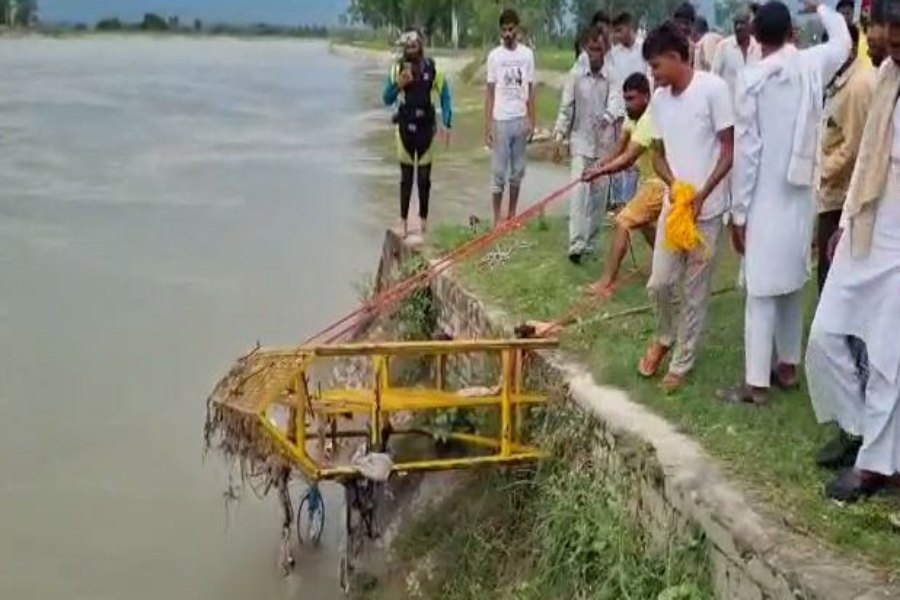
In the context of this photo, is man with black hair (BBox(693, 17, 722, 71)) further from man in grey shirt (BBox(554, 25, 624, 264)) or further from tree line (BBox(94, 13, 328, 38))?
tree line (BBox(94, 13, 328, 38))

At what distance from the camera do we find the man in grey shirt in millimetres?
8586

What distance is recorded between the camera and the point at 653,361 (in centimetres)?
607

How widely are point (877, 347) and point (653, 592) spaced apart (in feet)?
3.95

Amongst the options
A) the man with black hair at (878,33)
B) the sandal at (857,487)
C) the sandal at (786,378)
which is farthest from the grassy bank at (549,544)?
the man with black hair at (878,33)

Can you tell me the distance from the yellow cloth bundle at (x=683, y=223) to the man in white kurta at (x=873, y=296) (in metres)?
1.00

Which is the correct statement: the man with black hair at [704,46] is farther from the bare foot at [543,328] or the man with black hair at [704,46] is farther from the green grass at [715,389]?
the bare foot at [543,328]

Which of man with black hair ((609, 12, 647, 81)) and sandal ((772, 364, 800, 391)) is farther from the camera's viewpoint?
man with black hair ((609, 12, 647, 81))

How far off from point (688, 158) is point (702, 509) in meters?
1.66

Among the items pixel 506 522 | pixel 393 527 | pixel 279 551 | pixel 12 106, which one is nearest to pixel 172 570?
pixel 279 551

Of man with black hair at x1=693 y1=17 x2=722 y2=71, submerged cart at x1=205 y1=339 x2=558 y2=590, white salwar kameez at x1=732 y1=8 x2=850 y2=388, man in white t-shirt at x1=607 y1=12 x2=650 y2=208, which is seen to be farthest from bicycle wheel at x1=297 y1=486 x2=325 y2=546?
man with black hair at x1=693 y1=17 x2=722 y2=71

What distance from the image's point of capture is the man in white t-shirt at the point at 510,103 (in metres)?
9.65


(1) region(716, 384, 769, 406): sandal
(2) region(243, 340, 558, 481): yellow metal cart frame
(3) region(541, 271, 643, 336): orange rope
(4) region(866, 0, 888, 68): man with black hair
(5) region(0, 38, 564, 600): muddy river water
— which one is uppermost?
(4) region(866, 0, 888, 68): man with black hair

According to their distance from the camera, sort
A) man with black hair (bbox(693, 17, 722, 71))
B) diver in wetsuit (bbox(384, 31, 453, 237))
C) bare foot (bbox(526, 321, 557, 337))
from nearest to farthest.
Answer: bare foot (bbox(526, 321, 557, 337)) < diver in wetsuit (bbox(384, 31, 453, 237)) < man with black hair (bbox(693, 17, 722, 71))

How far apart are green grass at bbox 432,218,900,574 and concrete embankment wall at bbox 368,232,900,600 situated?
85 millimetres
